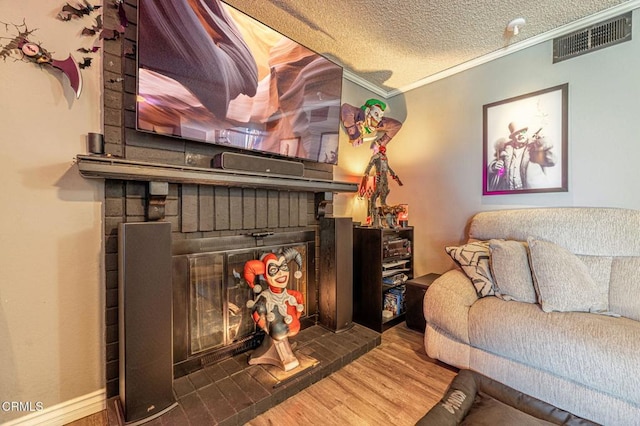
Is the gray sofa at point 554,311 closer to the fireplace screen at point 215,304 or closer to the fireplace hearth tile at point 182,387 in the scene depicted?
the fireplace screen at point 215,304

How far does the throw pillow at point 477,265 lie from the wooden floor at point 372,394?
587mm

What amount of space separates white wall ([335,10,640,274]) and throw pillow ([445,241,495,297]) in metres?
0.56

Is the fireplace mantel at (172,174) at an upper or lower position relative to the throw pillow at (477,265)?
upper

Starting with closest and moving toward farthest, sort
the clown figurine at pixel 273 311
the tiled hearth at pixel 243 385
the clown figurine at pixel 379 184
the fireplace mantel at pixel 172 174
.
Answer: the fireplace mantel at pixel 172 174 → the tiled hearth at pixel 243 385 → the clown figurine at pixel 273 311 → the clown figurine at pixel 379 184

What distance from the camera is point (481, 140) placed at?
7.26 ft

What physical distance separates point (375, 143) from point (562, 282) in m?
1.72

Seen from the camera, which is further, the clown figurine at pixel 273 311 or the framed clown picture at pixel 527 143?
the framed clown picture at pixel 527 143

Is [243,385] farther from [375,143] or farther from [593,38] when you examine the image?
[593,38]

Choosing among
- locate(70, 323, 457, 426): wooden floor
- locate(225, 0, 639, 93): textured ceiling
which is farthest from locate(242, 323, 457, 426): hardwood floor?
locate(225, 0, 639, 93): textured ceiling

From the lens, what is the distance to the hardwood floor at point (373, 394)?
4.04ft

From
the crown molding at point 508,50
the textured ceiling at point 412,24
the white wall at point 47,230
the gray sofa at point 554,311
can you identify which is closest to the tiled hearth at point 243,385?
the white wall at point 47,230

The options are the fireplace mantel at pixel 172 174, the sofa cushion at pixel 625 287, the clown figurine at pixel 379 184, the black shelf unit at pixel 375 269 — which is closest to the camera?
the fireplace mantel at pixel 172 174

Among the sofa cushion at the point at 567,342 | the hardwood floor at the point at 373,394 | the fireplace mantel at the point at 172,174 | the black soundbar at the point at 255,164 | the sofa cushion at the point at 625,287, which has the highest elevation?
the black soundbar at the point at 255,164

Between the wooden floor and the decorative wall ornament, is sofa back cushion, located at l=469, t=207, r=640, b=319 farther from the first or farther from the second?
the decorative wall ornament
